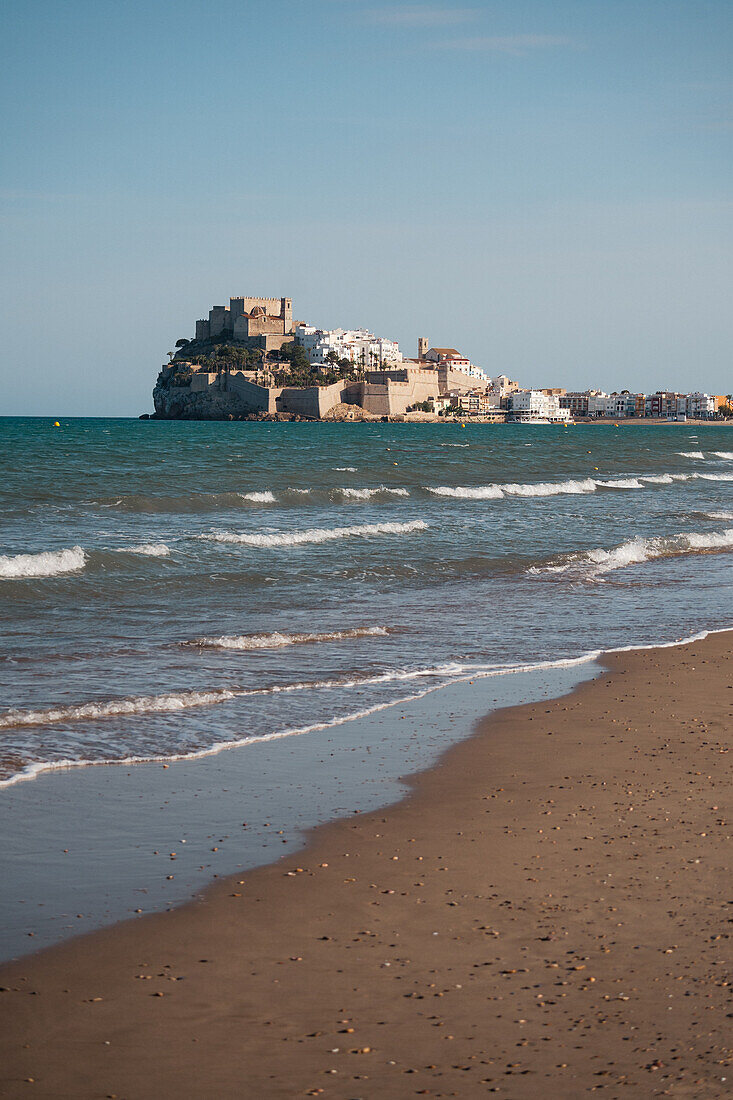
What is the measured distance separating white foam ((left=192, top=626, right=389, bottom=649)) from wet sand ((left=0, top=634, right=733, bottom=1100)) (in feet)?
17.6

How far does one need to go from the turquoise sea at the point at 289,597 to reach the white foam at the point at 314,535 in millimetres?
86

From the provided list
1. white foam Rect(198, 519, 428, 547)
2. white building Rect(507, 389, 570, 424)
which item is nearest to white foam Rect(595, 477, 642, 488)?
white foam Rect(198, 519, 428, 547)

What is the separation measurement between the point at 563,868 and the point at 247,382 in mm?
145157

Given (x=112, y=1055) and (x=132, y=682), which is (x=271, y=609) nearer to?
(x=132, y=682)

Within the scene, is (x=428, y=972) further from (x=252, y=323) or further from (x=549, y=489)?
(x=252, y=323)

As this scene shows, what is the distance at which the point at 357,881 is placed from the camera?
201 inches

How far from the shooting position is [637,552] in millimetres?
20312

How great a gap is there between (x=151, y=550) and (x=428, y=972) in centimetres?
1481

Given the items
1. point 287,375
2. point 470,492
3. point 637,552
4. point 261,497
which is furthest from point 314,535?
point 287,375

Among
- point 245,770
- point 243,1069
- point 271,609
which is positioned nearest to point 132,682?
point 245,770

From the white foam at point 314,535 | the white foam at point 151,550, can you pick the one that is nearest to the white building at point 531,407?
the white foam at point 314,535

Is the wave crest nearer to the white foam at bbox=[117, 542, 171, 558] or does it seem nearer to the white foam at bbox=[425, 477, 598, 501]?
the white foam at bbox=[425, 477, 598, 501]

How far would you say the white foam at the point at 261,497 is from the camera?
98.5 ft

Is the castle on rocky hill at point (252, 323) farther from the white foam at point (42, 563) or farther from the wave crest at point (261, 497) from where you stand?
the white foam at point (42, 563)
